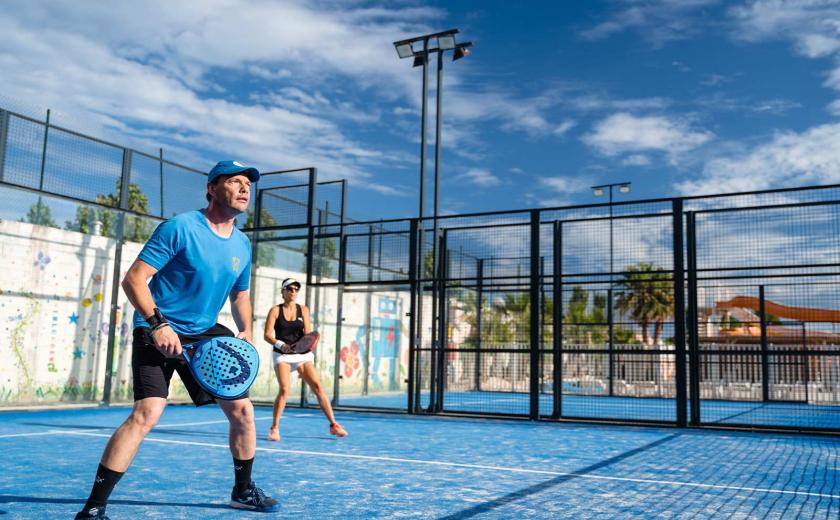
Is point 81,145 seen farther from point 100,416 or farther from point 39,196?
point 100,416

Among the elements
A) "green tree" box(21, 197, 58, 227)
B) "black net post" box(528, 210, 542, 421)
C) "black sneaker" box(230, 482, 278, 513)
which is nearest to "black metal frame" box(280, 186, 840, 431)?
"black net post" box(528, 210, 542, 421)

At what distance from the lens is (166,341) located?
3.44 m

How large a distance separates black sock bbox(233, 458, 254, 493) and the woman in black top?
399cm

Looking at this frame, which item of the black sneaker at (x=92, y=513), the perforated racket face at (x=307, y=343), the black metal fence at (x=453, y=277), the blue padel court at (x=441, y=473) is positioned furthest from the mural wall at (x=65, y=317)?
the black sneaker at (x=92, y=513)

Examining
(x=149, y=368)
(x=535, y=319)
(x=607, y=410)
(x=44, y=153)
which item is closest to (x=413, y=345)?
(x=535, y=319)

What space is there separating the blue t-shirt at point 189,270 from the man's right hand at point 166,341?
253 mm

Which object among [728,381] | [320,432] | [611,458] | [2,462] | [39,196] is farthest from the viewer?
[728,381]

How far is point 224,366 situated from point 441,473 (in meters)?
2.82

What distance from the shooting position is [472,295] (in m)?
15.3

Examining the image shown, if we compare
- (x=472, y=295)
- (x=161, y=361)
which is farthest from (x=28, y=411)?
(x=161, y=361)

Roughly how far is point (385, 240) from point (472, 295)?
2.85m

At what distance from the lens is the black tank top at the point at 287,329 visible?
852cm

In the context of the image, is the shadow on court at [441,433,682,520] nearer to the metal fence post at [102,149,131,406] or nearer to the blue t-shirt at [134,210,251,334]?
the blue t-shirt at [134,210,251,334]

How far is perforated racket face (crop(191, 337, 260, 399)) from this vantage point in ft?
12.2
